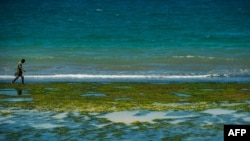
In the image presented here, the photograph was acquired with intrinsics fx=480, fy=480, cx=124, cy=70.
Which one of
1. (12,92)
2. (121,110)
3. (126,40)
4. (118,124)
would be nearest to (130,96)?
(121,110)

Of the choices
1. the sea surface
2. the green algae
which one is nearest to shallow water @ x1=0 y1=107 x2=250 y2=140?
the green algae

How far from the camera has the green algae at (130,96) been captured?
67.9 ft

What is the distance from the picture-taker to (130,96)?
2358 cm

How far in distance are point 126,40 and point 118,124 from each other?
53.2 metres

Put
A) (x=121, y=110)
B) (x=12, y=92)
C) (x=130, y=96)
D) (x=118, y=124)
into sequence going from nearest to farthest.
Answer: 1. (x=118, y=124)
2. (x=121, y=110)
3. (x=130, y=96)
4. (x=12, y=92)

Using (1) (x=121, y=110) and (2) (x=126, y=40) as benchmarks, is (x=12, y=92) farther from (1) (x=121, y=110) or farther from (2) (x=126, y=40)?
(2) (x=126, y=40)

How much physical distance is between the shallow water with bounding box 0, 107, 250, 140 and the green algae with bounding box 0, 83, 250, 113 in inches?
42.2

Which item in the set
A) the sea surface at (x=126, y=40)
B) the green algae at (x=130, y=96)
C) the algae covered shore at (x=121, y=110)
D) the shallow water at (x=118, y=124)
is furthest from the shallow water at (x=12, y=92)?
the sea surface at (x=126, y=40)

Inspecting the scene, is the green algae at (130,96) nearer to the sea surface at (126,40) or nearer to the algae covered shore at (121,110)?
the algae covered shore at (121,110)

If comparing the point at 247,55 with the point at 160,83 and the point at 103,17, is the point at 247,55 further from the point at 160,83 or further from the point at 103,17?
the point at 103,17

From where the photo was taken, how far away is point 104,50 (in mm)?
→ 59031

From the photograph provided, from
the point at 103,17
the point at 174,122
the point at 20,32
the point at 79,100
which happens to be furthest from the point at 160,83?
the point at 103,17

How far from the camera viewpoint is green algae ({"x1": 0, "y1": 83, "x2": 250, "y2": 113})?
2070cm

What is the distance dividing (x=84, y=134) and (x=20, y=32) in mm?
66951
